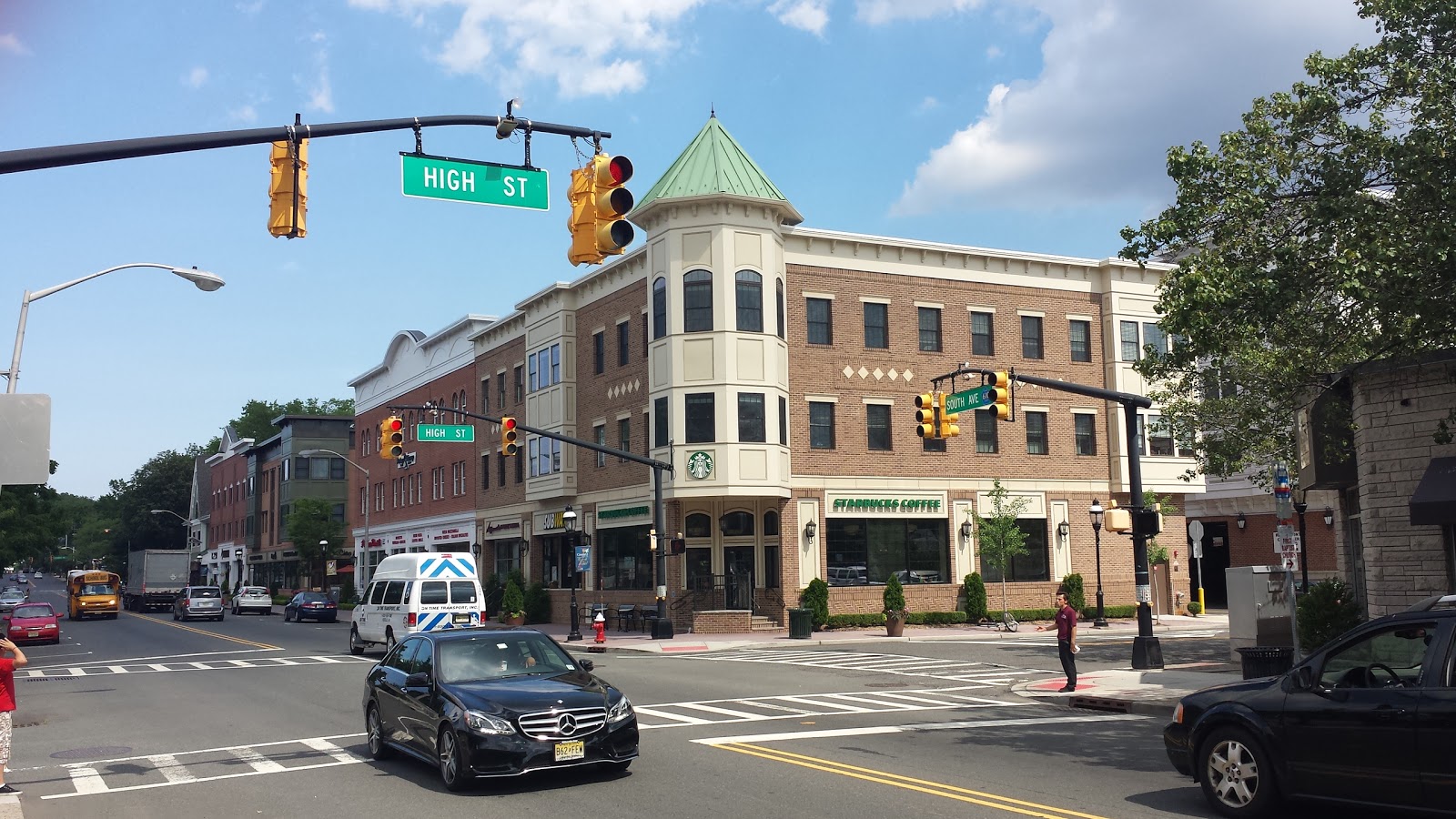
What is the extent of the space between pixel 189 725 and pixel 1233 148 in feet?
55.7

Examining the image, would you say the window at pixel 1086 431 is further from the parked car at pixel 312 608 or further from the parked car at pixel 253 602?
the parked car at pixel 253 602

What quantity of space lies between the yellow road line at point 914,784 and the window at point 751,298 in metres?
26.7

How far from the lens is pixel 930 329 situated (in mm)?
43812

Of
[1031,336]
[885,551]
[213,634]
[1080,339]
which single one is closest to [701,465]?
[885,551]

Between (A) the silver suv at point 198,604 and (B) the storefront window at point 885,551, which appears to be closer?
(B) the storefront window at point 885,551

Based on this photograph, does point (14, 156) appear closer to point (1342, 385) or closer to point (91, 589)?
point (1342, 385)

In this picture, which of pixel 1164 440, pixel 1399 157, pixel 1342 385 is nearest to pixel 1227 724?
pixel 1399 157

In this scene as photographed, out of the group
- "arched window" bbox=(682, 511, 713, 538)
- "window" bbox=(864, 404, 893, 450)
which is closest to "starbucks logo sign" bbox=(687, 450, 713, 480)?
"arched window" bbox=(682, 511, 713, 538)

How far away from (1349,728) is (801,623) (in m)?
28.1

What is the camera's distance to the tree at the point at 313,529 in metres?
78.8

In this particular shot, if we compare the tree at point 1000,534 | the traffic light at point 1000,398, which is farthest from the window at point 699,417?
the traffic light at point 1000,398

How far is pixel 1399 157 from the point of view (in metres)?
14.3

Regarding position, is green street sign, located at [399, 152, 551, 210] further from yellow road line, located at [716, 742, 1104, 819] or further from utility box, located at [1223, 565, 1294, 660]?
utility box, located at [1223, 565, 1294, 660]

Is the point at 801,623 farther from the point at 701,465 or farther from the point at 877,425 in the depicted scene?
the point at 877,425
